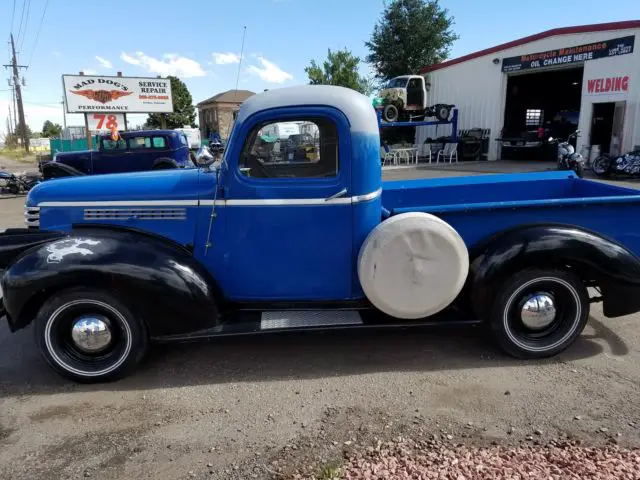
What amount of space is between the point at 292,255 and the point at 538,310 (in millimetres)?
1834

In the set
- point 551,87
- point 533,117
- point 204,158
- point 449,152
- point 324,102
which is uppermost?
point 551,87

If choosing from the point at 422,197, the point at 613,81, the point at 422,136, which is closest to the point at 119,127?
the point at 422,136

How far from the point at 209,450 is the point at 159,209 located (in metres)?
1.73

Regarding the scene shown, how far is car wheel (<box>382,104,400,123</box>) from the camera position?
69.2 feet

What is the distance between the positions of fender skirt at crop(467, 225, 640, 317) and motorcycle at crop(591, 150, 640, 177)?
44.2 ft

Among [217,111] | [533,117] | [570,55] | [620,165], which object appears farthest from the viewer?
[217,111]

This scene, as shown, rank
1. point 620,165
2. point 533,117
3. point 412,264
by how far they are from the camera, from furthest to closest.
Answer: point 533,117 < point 620,165 < point 412,264

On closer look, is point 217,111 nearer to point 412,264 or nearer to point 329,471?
point 412,264

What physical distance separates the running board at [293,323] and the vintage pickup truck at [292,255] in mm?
15

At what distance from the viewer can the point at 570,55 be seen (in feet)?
60.2

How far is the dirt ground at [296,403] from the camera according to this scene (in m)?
2.67

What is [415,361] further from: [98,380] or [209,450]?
[98,380]

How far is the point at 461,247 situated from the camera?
3.35 meters

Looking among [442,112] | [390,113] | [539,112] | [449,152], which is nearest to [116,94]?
[390,113]
